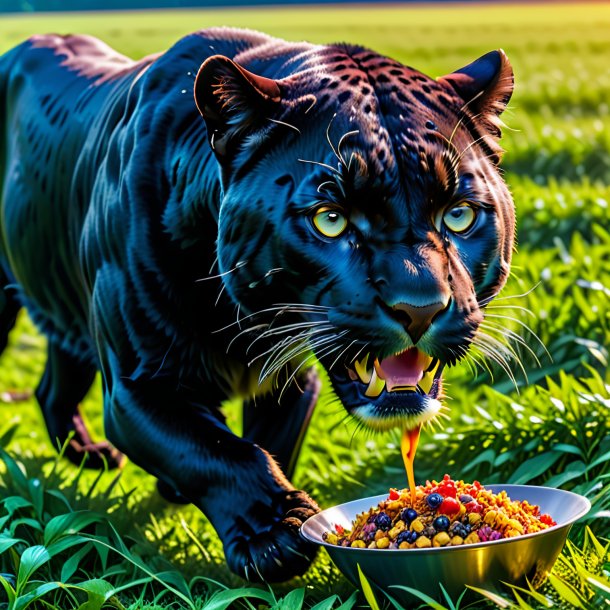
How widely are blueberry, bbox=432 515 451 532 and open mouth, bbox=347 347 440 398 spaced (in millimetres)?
291

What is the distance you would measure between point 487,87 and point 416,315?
76 cm

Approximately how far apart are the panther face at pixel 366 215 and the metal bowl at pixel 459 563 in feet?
0.98

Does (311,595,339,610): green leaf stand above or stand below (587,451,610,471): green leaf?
below

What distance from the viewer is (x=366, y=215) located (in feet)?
8.76

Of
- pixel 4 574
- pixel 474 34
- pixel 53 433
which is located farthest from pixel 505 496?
pixel 474 34

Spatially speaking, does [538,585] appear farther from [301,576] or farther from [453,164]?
[453,164]

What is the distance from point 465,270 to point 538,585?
0.76m

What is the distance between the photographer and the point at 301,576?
3066mm

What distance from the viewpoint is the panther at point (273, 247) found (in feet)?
8.75

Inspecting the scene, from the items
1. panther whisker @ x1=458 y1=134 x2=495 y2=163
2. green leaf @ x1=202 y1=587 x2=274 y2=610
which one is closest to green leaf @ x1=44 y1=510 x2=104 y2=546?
green leaf @ x1=202 y1=587 x2=274 y2=610

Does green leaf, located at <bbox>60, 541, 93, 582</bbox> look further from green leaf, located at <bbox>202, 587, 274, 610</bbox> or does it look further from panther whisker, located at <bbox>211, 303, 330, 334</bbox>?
panther whisker, located at <bbox>211, 303, 330, 334</bbox>

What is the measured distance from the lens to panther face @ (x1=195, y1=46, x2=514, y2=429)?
263cm

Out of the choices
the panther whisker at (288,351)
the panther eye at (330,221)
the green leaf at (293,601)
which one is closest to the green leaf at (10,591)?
the green leaf at (293,601)

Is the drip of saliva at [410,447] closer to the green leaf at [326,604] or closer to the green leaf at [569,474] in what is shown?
the green leaf at [326,604]
